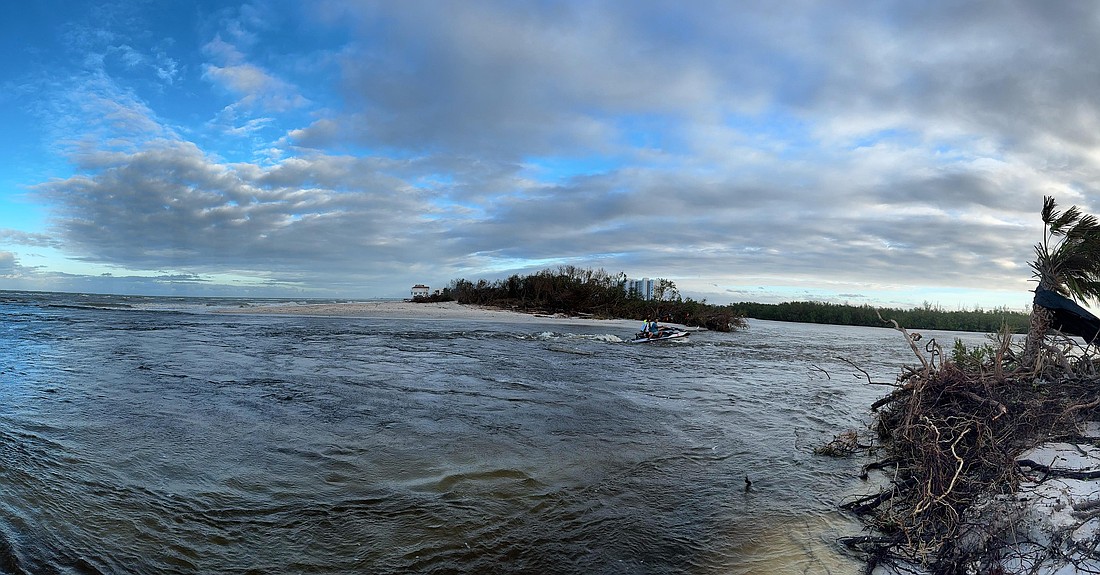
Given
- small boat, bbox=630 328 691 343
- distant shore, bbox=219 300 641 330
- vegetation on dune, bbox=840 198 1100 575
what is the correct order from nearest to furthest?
vegetation on dune, bbox=840 198 1100 575
small boat, bbox=630 328 691 343
distant shore, bbox=219 300 641 330

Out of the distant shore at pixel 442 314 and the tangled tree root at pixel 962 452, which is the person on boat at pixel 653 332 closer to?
the distant shore at pixel 442 314

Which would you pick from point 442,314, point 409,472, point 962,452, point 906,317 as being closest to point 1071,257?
point 962,452

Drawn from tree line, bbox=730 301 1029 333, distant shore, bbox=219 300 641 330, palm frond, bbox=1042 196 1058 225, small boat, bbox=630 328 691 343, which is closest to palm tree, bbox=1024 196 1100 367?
palm frond, bbox=1042 196 1058 225

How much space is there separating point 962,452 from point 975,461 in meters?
0.17

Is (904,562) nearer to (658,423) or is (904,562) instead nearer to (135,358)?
(658,423)

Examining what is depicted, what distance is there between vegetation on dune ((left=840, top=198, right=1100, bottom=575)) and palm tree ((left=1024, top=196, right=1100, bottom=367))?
0.39m

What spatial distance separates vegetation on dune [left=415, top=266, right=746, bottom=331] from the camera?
112ft

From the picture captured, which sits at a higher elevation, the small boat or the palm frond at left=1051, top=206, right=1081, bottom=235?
the palm frond at left=1051, top=206, right=1081, bottom=235

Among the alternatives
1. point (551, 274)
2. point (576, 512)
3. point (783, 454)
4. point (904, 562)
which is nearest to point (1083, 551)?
point (904, 562)

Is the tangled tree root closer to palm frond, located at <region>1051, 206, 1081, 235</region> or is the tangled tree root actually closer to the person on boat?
palm frond, located at <region>1051, 206, 1081, 235</region>

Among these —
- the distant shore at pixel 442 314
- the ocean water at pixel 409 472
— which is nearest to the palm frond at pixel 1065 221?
the ocean water at pixel 409 472

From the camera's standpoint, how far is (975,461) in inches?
139

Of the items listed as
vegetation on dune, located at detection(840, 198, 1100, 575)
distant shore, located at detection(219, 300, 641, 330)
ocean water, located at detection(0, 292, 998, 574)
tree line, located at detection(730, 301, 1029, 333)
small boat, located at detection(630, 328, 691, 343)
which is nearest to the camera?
vegetation on dune, located at detection(840, 198, 1100, 575)

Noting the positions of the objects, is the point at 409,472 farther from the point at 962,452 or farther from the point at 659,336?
the point at 659,336
